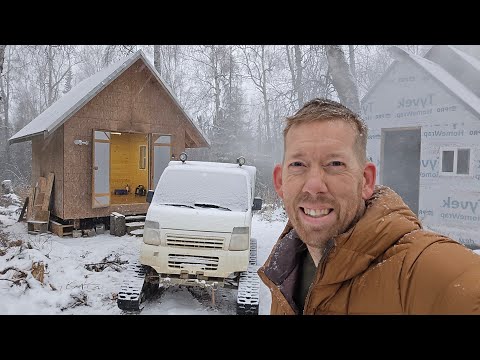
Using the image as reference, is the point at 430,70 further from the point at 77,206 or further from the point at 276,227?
the point at 77,206

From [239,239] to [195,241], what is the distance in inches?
19.6

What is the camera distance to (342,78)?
6.70 metres

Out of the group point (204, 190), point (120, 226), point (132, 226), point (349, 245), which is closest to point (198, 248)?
point (204, 190)

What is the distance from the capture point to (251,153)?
402 inches

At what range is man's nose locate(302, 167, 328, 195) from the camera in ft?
3.07

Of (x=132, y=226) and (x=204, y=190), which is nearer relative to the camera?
(x=204, y=190)

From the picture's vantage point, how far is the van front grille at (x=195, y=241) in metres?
3.53

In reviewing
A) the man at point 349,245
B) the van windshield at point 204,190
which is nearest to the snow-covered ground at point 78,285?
the van windshield at point 204,190

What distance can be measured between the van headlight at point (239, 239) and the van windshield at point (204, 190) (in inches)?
17.5

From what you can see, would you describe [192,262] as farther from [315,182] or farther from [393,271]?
[393,271]

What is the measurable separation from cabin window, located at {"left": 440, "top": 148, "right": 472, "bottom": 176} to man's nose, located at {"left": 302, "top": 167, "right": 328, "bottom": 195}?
630 cm

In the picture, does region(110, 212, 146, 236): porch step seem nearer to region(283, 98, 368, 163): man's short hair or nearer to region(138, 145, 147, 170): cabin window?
region(138, 145, 147, 170): cabin window
